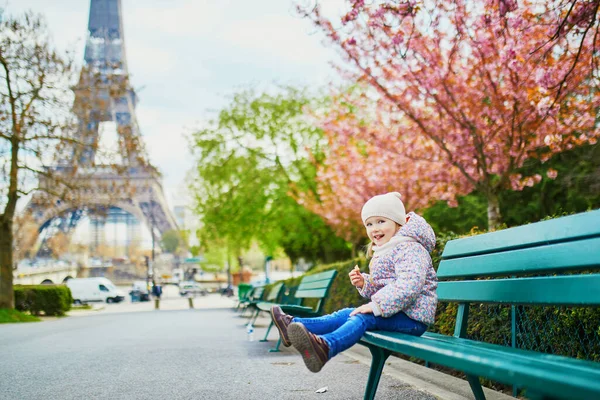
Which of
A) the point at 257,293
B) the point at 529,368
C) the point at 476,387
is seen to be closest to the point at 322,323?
the point at 476,387

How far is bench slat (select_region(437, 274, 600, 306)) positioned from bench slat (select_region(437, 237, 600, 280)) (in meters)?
0.05

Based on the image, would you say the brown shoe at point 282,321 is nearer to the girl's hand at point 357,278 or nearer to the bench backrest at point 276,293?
the girl's hand at point 357,278

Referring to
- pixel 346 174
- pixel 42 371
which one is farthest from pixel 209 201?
pixel 42 371

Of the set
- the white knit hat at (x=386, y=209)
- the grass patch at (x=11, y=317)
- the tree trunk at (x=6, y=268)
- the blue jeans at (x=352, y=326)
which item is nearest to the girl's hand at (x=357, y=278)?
the blue jeans at (x=352, y=326)

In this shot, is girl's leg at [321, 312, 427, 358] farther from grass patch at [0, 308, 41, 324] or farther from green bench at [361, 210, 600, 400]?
grass patch at [0, 308, 41, 324]

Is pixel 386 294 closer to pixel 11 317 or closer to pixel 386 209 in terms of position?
pixel 386 209

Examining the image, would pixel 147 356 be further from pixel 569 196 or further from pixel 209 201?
pixel 209 201

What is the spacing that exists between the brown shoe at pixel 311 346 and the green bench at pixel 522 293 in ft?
0.93

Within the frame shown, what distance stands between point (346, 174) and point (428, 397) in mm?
16117

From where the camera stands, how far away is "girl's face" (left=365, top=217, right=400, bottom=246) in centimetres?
366

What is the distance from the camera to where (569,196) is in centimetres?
1659

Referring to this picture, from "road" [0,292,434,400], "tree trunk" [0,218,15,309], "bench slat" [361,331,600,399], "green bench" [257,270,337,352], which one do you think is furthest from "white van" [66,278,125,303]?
"bench slat" [361,331,600,399]

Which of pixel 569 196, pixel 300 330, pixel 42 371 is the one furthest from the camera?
pixel 569 196

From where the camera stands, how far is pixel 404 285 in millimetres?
3295
